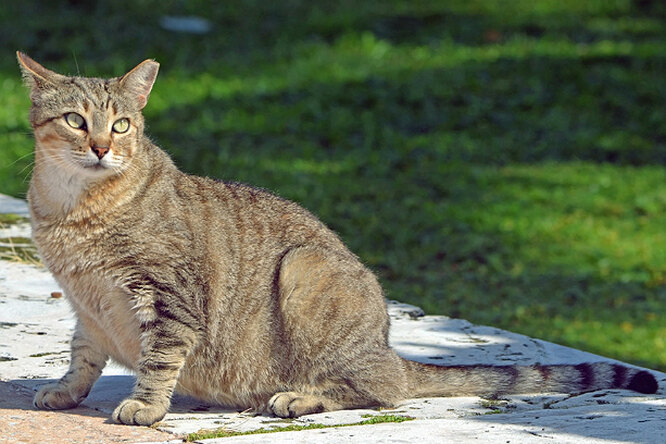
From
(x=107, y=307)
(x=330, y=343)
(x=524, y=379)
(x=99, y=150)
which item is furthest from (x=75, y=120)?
(x=524, y=379)

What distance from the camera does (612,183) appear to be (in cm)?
1078

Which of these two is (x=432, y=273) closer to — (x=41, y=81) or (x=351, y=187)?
Answer: (x=351, y=187)

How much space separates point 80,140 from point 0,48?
34.4 ft

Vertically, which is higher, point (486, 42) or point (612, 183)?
point (486, 42)

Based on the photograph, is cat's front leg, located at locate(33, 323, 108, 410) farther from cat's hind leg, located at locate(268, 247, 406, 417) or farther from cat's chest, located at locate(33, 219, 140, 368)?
cat's hind leg, located at locate(268, 247, 406, 417)

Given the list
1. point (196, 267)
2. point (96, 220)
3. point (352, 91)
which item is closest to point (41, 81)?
point (96, 220)

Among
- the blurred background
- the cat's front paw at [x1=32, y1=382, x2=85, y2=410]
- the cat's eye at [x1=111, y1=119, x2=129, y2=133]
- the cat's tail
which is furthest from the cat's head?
the blurred background

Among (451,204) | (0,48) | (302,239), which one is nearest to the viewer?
(302,239)

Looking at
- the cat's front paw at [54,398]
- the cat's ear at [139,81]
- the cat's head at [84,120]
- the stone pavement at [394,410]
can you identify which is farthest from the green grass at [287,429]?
the cat's ear at [139,81]

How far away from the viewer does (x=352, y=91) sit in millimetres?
12703

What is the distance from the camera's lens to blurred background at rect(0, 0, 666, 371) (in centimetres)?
864

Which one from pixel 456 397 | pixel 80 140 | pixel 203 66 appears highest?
pixel 203 66

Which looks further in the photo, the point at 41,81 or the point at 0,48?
the point at 0,48

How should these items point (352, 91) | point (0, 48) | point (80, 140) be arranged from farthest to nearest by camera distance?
1. point (0, 48)
2. point (352, 91)
3. point (80, 140)
